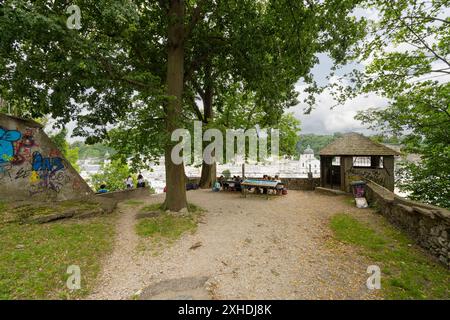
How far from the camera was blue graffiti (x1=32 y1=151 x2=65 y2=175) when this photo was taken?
357 inches

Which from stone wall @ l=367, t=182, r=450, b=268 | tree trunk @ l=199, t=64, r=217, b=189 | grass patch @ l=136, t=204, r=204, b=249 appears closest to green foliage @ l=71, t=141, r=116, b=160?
grass patch @ l=136, t=204, r=204, b=249

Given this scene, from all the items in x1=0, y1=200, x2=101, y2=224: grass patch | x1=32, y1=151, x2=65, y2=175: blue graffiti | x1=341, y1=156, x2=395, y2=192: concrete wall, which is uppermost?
x1=32, y1=151, x2=65, y2=175: blue graffiti

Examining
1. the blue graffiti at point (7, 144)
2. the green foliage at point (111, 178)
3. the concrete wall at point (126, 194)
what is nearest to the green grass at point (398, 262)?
the concrete wall at point (126, 194)

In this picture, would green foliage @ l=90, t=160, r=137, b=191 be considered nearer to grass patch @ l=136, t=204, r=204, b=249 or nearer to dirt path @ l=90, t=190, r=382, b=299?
grass patch @ l=136, t=204, r=204, b=249

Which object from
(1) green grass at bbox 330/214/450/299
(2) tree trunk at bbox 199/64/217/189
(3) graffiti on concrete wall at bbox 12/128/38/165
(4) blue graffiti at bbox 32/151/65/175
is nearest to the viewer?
(1) green grass at bbox 330/214/450/299

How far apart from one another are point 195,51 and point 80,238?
30.5ft

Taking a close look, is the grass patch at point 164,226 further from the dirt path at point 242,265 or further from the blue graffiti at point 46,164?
the blue graffiti at point 46,164

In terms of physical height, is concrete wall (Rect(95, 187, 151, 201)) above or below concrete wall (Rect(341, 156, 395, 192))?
below

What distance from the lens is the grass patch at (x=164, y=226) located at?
697cm

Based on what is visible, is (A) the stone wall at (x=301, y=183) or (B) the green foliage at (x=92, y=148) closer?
(B) the green foliage at (x=92, y=148)

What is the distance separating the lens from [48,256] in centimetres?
531

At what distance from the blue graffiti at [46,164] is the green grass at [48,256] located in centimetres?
312

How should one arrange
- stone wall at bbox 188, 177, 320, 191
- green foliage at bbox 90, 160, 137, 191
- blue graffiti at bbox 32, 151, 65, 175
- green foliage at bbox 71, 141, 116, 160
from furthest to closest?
1. green foliage at bbox 90, 160, 137, 191
2. stone wall at bbox 188, 177, 320, 191
3. green foliage at bbox 71, 141, 116, 160
4. blue graffiti at bbox 32, 151, 65, 175
